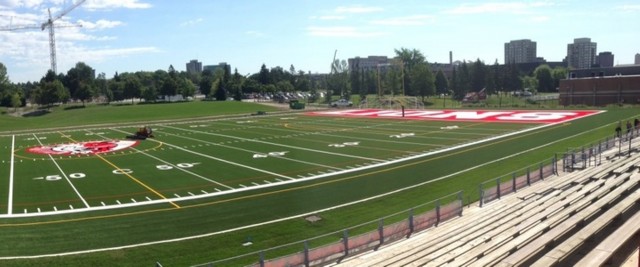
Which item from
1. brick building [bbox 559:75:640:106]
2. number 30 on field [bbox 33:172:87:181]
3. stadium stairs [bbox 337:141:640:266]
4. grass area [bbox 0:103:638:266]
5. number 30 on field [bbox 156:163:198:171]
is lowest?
grass area [bbox 0:103:638:266]

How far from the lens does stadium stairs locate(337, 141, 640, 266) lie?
10.6 metres

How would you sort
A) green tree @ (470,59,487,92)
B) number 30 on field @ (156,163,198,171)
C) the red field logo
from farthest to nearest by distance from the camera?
green tree @ (470,59,487,92) < the red field logo < number 30 on field @ (156,163,198,171)

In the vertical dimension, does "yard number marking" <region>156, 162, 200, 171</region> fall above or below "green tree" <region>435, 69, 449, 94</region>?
below

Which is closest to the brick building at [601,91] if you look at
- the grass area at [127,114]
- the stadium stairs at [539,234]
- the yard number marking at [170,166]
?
the grass area at [127,114]

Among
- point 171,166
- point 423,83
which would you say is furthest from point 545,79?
point 171,166

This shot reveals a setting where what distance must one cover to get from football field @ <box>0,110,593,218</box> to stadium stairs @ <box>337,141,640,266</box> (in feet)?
40.6

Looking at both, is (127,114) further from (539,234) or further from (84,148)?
(539,234)

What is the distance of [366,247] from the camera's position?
12.7m

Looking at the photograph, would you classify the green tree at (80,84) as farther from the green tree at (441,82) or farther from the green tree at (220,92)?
the green tree at (441,82)

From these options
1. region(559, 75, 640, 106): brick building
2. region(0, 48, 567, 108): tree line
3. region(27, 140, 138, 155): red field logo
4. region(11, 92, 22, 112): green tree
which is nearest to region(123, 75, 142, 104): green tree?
region(0, 48, 567, 108): tree line

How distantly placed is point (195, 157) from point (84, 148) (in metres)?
12.1

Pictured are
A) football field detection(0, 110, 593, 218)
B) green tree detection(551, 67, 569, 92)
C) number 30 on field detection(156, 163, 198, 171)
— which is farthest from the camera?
green tree detection(551, 67, 569, 92)

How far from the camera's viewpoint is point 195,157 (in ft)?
116

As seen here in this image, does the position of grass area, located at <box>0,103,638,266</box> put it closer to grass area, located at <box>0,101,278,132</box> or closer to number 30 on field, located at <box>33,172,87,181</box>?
number 30 on field, located at <box>33,172,87,181</box>
